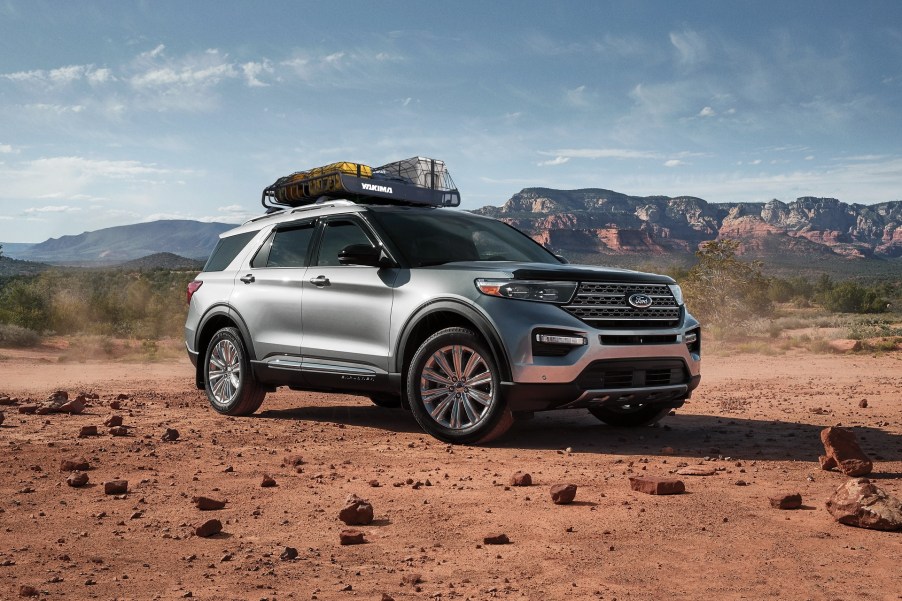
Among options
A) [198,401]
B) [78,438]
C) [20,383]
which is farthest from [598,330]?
[20,383]

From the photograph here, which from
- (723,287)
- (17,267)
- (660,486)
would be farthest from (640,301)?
(17,267)

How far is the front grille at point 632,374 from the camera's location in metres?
6.55

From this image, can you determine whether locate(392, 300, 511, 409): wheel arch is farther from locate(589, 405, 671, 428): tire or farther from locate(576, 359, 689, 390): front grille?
locate(589, 405, 671, 428): tire

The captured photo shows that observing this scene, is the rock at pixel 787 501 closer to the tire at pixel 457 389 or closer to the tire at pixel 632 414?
the tire at pixel 457 389

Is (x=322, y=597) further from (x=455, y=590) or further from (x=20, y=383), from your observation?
(x=20, y=383)

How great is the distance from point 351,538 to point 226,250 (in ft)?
19.9

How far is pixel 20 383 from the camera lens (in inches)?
524

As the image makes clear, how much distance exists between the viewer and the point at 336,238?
26.8 feet

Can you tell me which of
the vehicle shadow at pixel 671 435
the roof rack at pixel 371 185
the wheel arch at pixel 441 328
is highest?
the roof rack at pixel 371 185

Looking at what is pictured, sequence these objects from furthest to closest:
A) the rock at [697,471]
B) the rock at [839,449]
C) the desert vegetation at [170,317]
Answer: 1. the desert vegetation at [170,317]
2. the rock at [839,449]
3. the rock at [697,471]

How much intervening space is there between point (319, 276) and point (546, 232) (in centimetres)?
15042

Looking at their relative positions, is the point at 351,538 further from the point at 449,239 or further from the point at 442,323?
the point at 449,239

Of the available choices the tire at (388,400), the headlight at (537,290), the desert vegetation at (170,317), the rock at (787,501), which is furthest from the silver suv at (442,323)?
the desert vegetation at (170,317)

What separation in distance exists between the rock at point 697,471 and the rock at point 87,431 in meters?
5.00
